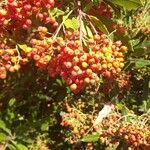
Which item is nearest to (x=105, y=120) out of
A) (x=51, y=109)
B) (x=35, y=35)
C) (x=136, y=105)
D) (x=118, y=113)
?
(x=118, y=113)

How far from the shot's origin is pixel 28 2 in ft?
6.87

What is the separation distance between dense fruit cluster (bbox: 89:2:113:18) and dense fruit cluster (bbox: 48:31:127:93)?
46 centimetres

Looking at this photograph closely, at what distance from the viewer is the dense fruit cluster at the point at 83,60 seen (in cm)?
196

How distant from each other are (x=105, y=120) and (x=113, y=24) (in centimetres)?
98

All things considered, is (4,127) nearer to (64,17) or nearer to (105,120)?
(105,120)

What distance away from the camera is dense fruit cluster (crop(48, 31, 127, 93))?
77.1 inches

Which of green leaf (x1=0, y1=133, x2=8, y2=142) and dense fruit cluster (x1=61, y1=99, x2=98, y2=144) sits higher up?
dense fruit cluster (x1=61, y1=99, x2=98, y2=144)

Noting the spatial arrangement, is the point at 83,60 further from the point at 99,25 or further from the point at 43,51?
the point at 99,25

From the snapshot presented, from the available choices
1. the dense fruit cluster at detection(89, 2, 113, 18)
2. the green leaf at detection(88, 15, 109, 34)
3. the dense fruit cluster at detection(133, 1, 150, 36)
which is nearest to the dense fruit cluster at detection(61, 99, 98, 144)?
the dense fruit cluster at detection(133, 1, 150, 36)

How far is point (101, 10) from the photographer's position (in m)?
2.59

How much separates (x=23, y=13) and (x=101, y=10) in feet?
2.03

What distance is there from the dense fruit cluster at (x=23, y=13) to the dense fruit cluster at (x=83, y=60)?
0.62 feet

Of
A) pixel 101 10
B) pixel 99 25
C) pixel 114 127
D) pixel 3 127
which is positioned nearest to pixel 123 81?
pixel 114 127

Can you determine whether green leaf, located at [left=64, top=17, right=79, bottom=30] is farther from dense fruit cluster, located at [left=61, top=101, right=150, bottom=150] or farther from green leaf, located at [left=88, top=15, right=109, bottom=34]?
dense fruit cluster, located at [left=61, top=101, right=150, bottom=150]
